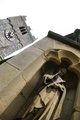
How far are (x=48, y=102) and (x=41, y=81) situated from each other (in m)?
0.93

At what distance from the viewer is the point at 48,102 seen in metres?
3.75

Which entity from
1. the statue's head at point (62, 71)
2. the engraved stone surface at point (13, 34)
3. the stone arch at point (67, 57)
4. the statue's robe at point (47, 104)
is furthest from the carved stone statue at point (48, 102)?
the engraved stone surface at point (13, 34)

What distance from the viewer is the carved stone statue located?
11.2ft

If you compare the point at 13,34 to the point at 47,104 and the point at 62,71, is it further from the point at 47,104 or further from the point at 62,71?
the point at 47,104

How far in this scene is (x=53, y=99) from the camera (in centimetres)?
387

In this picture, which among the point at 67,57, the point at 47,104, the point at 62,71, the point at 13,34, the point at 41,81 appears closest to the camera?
the point at 47,104

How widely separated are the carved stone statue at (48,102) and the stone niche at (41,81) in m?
0.27

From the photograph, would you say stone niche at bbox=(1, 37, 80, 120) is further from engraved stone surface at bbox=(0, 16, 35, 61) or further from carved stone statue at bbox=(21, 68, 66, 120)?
engraved stone surface at bbox=(0, 16, 35, 61)

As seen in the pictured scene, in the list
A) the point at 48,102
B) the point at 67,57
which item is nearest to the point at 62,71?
the point at 67,57

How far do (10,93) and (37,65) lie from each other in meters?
1.26

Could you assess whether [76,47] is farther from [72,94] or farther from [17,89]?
[17,89]

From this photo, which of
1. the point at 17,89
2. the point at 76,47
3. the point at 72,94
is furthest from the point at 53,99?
the point at 76,47

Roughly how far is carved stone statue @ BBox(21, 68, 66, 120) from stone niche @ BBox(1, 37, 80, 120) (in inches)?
10.7

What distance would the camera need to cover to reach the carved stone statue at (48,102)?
11.2 feet
